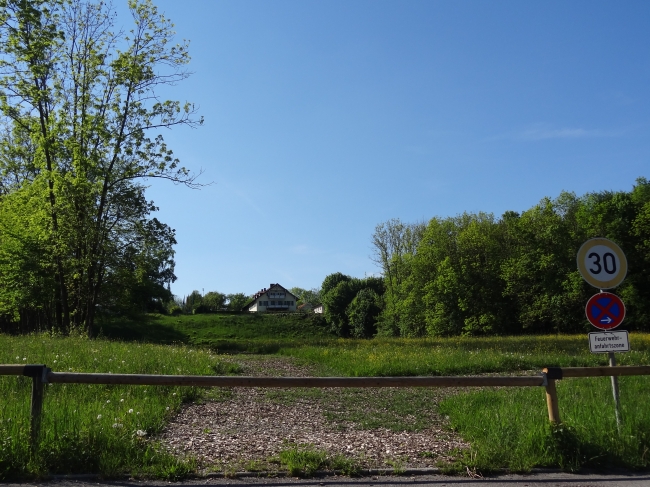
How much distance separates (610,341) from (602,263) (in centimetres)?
106

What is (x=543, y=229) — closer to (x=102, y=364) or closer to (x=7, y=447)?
(x=102, y=364)

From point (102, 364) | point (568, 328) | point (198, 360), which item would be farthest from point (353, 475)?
point (568, 328)

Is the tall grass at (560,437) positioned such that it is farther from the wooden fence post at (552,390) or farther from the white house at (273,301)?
the white house at (273,301)

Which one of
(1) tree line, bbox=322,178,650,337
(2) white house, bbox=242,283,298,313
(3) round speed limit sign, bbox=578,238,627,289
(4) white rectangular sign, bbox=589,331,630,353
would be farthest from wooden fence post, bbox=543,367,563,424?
(2) white house, bbox=242,283,298,313

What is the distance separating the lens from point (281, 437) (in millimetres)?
7406

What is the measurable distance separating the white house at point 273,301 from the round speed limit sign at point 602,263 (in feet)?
428

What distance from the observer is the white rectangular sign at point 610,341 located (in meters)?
6.99

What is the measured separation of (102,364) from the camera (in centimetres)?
1192

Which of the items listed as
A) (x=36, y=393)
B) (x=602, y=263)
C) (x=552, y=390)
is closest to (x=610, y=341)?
(x=602, y=263)

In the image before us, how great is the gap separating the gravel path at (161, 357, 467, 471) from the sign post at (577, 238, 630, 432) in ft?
7.65

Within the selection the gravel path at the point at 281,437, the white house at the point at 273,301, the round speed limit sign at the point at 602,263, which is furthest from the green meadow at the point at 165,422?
the white house at the point at 273,301

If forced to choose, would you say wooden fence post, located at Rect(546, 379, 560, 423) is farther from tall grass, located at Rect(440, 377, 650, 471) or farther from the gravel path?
the gravel path

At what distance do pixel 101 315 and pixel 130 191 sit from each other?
18362 millimetres

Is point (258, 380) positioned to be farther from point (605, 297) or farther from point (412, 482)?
point (605, 297)
